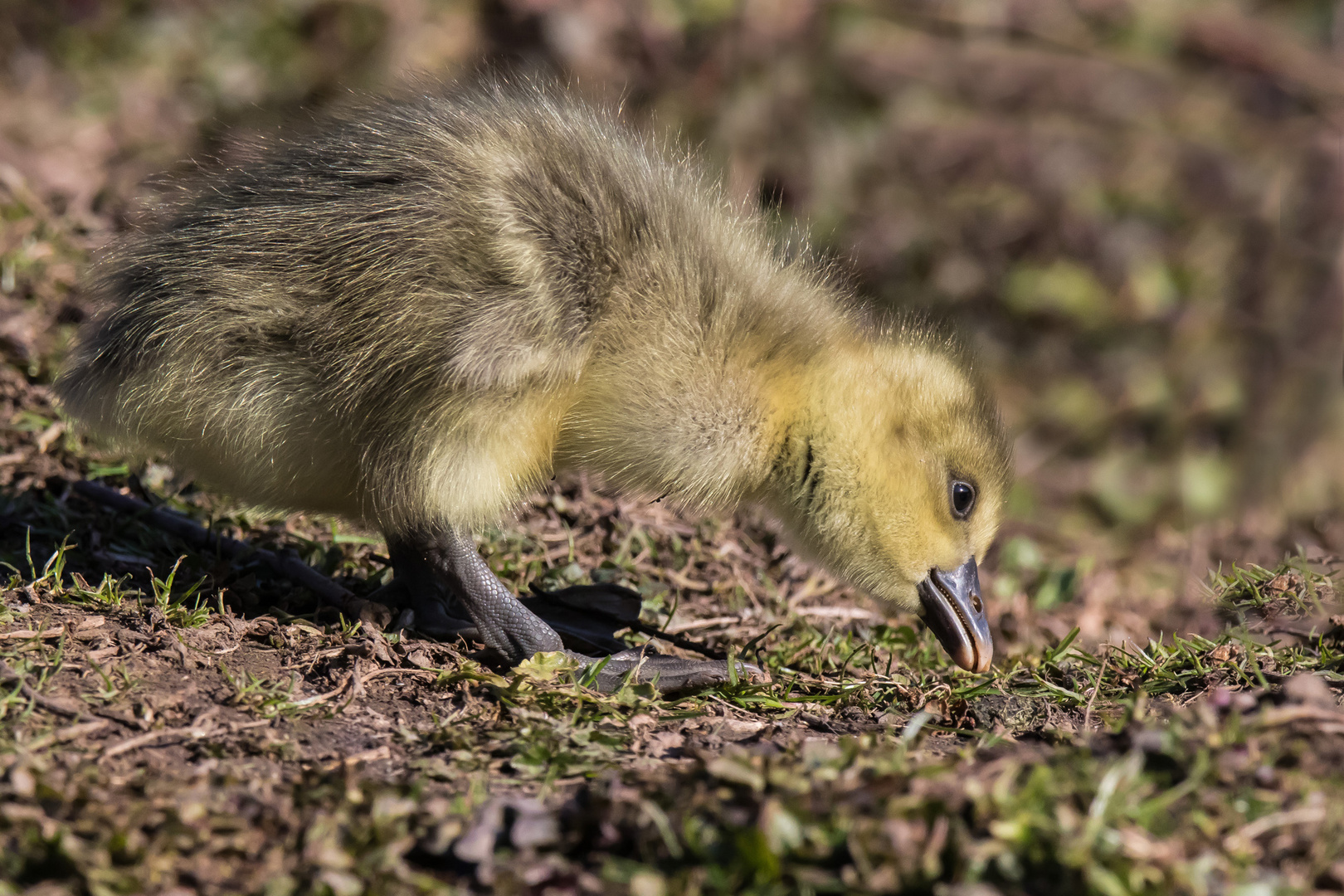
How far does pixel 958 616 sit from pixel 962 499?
306 mm

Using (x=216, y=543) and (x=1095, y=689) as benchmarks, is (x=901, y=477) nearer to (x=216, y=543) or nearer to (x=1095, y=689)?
(x=1095, y=689)

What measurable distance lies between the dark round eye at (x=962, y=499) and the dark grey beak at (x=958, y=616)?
0.15 metres

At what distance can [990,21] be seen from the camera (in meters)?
7.87

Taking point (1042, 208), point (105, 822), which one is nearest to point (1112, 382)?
point (1042, 208)

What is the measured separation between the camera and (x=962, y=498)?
333 centimetres

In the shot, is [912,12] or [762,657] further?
[912,12]

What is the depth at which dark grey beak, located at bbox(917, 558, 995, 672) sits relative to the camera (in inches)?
130

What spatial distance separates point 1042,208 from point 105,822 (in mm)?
6545

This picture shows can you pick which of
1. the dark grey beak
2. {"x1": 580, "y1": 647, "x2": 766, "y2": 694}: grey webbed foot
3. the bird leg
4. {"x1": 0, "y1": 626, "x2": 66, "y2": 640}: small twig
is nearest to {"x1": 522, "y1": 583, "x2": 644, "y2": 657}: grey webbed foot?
the bird leg

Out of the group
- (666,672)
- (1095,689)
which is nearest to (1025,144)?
(1095,689)

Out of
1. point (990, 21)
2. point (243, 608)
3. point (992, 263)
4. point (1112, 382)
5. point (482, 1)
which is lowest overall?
point (243, 608)

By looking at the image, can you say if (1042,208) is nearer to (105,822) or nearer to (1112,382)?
(1112,382)

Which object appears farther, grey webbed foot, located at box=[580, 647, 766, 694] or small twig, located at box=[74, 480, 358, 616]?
small twig, located at box=[74, 480, 358, 616]

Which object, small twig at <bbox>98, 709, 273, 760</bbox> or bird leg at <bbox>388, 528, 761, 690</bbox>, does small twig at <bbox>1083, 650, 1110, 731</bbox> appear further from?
small twig at <bbox>98, 709, 273, 760</bbox>
